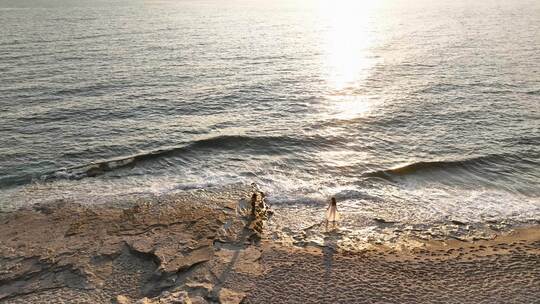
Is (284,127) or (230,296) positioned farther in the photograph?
(284,127)

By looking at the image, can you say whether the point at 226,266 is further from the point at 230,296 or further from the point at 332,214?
the point at 332,214

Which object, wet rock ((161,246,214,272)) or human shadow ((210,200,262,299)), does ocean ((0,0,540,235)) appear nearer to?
human shadow ((210,200,262,299))

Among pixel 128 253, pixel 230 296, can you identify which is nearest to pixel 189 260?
pixel 128 253

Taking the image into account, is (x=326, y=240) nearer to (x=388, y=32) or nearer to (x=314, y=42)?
(x=314, y=42)

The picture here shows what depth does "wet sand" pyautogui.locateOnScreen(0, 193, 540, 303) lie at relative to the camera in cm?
1606

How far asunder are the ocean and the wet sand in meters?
3.37

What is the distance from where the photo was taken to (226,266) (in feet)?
58.1

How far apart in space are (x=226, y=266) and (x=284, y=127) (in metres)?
18.4

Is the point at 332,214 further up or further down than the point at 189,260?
further up

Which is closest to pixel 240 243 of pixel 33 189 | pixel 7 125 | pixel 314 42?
pixel 33 189

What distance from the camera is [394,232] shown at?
2114cm

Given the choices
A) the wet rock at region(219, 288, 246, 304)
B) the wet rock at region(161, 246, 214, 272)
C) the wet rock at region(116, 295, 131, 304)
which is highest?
the wet rock at region(161, 246, 214, 272)

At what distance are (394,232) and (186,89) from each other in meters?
27.6

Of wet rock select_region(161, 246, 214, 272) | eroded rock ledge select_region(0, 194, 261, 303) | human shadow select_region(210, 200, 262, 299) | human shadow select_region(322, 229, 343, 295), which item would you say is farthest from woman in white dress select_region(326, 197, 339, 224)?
wet rock select_region(161, 246, 214, 272)
